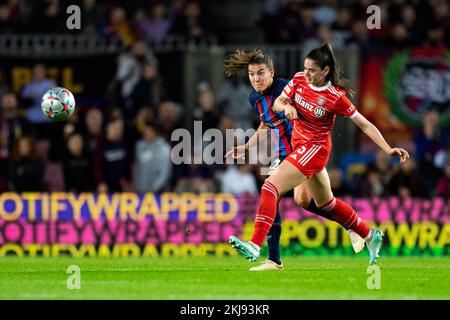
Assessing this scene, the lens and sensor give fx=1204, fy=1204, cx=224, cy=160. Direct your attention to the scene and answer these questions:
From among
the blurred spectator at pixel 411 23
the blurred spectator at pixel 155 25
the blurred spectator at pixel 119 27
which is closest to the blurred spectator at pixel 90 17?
the blurred spectator at pixel 119 27

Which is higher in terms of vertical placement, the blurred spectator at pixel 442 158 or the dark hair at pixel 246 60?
the dark hair at pixel 246 60

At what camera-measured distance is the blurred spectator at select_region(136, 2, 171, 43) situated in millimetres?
21938

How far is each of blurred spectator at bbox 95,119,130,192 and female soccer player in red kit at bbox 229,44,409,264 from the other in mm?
7301

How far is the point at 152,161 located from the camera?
20.2 metres

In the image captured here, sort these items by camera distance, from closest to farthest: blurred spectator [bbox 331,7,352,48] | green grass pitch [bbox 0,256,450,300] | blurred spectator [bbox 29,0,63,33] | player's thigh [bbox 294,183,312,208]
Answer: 1. green grass pitch [bbox 0,256,450,300]
2. player's thigh [bbox 294,183,312,208]
3. blurred spectator [bbox 29,0,63,33]
4. blurred spectator [bbox 331,7,352,48]

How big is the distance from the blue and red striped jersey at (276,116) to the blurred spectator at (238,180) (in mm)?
6847

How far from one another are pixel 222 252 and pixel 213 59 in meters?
4.12

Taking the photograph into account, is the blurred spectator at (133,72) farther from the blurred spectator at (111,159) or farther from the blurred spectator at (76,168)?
the blurred spectator at (76,168)

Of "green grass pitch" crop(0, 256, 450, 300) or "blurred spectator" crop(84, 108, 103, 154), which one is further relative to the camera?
"blurred spectator" crop(84, 108, 103, 154)

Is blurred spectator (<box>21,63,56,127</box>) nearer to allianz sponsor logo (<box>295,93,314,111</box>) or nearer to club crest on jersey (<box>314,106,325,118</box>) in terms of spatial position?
allianz sponsor logo (<box>295,93,314,111</box>)

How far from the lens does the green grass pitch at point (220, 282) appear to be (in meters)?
10.9

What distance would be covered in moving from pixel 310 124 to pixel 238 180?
24.9ft

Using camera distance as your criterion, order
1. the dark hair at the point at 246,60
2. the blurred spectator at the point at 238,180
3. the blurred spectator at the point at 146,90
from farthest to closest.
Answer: the blurred spectator at the point at 146,90 → the blurred spectator at the point at 238,180 → the dark hair at the point at 246,60

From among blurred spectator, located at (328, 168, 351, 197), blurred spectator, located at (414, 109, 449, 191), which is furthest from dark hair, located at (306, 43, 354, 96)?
blurred spectator, located at (414, 109, 449, 191)
